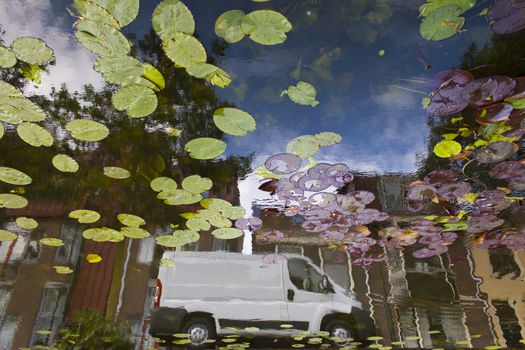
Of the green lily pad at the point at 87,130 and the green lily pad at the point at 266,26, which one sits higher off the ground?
the green lily pad at the point at 266,26

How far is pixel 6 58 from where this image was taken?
85.7 inches

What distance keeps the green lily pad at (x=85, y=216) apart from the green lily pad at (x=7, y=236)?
0.82 metres

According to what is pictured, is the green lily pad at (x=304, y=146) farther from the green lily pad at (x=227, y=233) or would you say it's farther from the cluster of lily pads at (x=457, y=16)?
the green lily pad at (x=227, y=233)

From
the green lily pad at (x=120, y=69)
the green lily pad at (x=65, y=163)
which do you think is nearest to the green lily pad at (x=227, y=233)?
the green lily pad at (x=65, y=163)

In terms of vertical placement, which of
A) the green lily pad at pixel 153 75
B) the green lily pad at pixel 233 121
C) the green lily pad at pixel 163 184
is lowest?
the green lily pad at pixel 163 184

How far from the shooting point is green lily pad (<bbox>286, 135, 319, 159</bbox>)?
2699 mm

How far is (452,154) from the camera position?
9.41ft

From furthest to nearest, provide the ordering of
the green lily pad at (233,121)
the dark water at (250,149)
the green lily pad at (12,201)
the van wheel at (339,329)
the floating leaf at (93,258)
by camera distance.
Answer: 1. the van wheel at (339,329)
2. the floating leaf at (93,258)
3. the green lily pad at (12,201)
4. the green lily pad at (233,121)
5. the dark water at (250,149)

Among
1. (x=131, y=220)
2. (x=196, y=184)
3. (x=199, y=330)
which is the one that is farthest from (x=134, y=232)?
(x=199, y=330)

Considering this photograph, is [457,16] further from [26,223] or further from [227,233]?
[26,223]

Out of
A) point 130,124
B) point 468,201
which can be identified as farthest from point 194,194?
point 468,201

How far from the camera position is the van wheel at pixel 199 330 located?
4852 mm

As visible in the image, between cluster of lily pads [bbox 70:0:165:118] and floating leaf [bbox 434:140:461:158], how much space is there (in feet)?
6.78

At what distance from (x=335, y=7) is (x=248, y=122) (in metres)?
0.95
